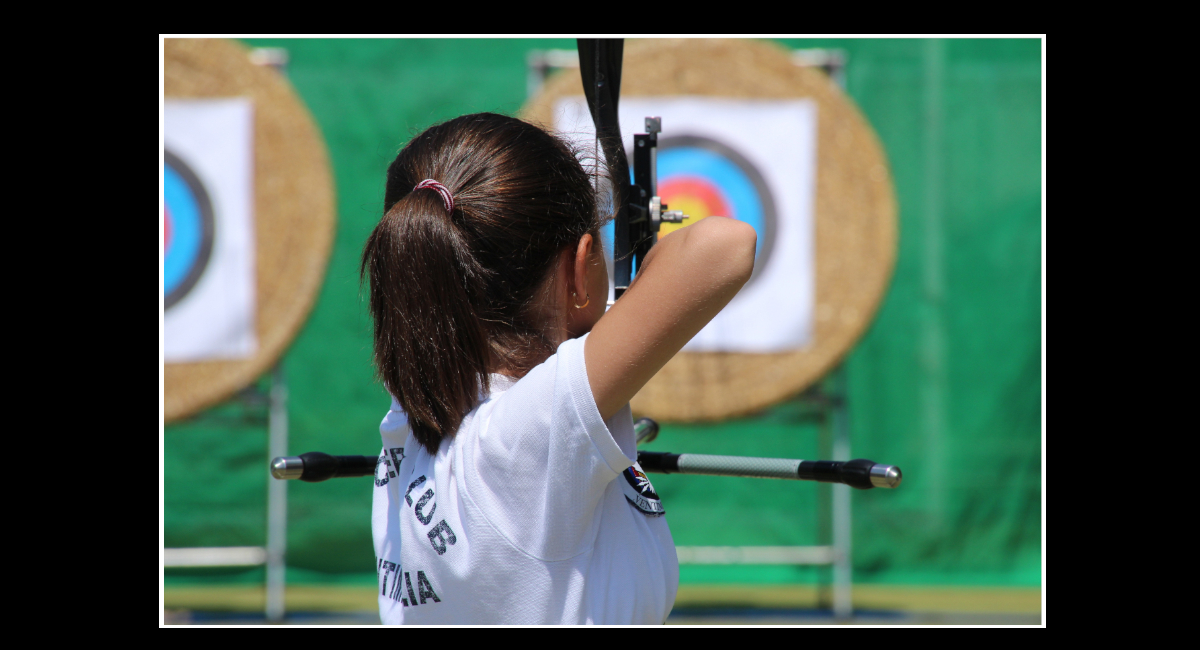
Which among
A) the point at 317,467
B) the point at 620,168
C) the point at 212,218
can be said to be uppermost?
the point at 212,218

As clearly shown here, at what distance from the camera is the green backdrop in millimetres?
1862

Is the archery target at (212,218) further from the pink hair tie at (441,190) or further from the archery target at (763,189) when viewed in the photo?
the pink hair tie at (441,190)

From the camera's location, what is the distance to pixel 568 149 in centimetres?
62

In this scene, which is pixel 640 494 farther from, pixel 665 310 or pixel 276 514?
pixel 276 514

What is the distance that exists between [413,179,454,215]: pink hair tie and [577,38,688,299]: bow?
0.53 ft

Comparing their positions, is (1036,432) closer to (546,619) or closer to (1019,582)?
(1019,582)

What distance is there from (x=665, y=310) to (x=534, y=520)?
15cm

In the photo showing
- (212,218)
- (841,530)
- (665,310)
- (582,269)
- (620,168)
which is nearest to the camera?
(665,310)

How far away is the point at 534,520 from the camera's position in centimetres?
52

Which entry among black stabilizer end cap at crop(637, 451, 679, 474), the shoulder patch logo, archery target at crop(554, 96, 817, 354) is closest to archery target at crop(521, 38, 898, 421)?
archery target at crop(554, 96, 817, 354)

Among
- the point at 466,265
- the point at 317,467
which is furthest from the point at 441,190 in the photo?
the point at 317,467

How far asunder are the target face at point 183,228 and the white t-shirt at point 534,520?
154 cm

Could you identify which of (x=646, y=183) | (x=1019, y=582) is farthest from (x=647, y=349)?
(x=1019, y=582)

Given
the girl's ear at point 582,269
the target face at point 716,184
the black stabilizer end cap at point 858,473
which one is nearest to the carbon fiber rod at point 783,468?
the black stabilizer end cap at point 858,473
